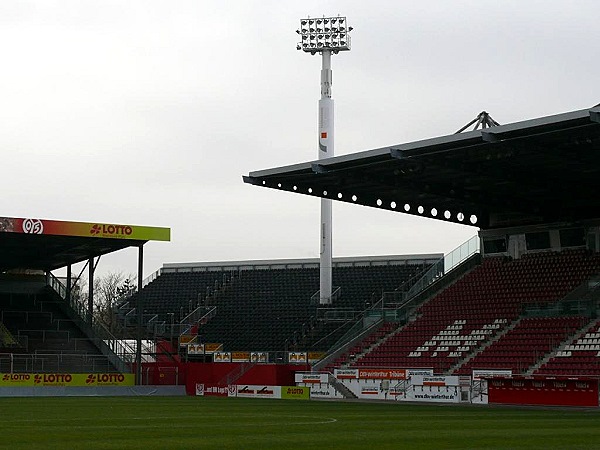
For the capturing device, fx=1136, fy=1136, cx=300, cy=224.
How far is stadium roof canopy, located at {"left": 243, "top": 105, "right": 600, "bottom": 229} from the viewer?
38125mm

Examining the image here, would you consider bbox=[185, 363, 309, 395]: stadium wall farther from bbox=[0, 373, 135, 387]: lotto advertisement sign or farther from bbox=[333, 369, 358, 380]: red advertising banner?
bbox=[333, 369, 358, 380]: red advertising banner

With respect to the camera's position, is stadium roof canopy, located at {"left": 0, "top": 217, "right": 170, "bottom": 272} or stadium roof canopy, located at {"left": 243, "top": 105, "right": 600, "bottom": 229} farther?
stadium roof canopy, located at {"left": 0, "top": 217, "right": 170, "bottom": 272}

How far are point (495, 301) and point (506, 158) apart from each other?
11.3 m

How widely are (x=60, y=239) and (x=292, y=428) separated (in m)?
31.1

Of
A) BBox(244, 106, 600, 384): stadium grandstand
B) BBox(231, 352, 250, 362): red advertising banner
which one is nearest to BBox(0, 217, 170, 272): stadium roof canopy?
BBox(231, 352, 250, 362): red advertising banner

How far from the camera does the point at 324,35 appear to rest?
65.7 m

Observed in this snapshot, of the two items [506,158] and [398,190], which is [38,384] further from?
[506,158]

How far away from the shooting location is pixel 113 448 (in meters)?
19.2

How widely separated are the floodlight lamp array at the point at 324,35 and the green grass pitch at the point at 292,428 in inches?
1325

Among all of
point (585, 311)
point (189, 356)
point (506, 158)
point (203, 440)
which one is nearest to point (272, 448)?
point (203, 440)

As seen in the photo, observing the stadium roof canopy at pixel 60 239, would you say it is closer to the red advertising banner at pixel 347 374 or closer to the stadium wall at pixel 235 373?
the stadium wall at pixel 235 373

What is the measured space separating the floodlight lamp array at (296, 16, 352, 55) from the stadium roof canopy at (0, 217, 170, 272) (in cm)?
1794

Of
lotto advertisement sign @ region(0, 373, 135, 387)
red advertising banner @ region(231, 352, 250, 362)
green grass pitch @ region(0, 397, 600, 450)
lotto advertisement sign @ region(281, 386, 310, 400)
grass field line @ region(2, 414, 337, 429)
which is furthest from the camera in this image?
red advertising banner @ region(231, 352, 250, 362)

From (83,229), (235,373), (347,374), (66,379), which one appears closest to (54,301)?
(66,379)
